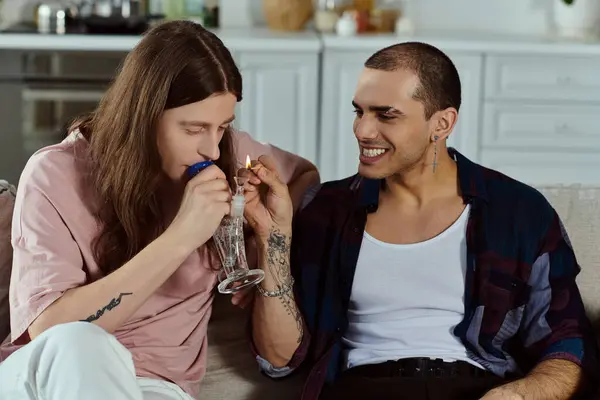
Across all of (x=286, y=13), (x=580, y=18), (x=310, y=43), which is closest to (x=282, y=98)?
(x=310, y=43)

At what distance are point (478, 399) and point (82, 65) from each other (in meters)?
2.69

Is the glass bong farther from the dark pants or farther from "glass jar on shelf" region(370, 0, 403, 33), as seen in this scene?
"glass jar on shelf" region(370, 0, 403, 33)

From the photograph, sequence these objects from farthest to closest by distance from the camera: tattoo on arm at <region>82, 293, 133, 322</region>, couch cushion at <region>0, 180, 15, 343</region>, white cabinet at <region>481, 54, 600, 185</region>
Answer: white cabinet at <region>481, 54, 600, 185</region> → couch cushion at <region>0, 180, 15, 343</region> → tattoo on arm at <region>82, 293, 133, 322</region>

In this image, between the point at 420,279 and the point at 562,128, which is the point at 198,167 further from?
the point at 562,128

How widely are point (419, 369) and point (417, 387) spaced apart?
0.13ft

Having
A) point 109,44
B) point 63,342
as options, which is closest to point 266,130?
point 109,44

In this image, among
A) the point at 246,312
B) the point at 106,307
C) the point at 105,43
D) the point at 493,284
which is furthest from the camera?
the point at 105,43

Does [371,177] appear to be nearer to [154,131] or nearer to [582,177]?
[154,131]

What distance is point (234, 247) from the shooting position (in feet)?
6.67

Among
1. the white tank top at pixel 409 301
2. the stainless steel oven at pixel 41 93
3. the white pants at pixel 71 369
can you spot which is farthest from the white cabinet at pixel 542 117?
the white pants at pixel 71 369

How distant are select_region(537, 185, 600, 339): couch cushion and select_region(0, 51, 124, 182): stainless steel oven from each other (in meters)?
2.39

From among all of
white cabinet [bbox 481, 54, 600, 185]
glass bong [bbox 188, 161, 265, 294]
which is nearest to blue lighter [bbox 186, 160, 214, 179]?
glass bong [bbox 188, 161, 265, 294]

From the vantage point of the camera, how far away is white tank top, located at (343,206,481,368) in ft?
7.16

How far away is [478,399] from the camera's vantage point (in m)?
2.10
